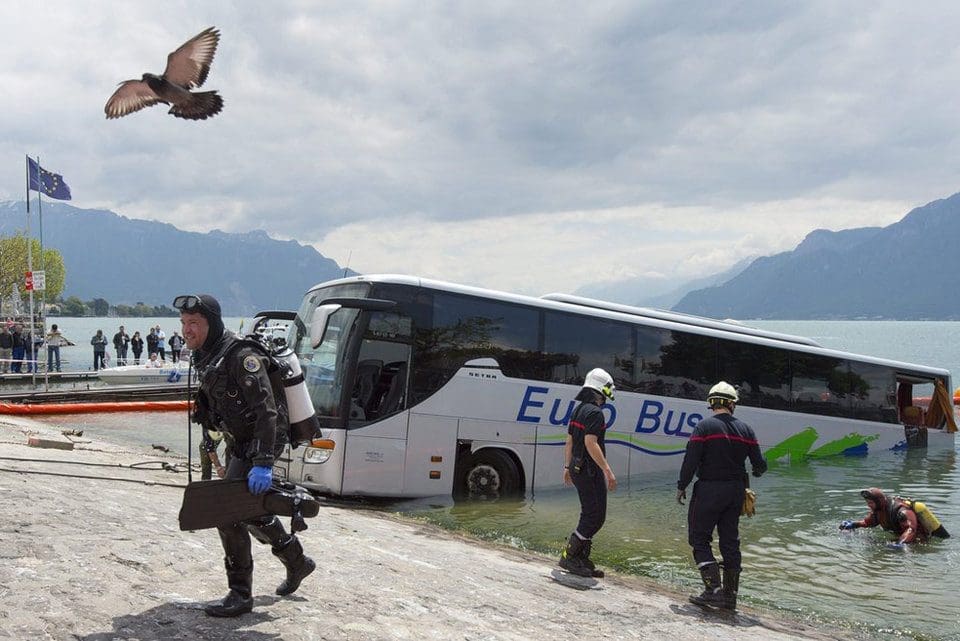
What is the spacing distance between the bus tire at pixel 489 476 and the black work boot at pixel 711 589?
19.4 ft

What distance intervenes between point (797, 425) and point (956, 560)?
6790 mm

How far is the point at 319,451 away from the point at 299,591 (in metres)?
5.94

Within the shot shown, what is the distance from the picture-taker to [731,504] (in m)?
7.34

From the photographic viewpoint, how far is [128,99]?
33.2 feet

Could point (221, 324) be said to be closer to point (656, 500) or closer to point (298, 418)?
point (298, 418)

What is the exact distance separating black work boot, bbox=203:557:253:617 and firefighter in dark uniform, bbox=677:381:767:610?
154 inches

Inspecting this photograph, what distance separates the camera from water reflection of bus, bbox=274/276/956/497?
1204cm

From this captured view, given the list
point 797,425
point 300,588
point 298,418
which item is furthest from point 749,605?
point 797,425

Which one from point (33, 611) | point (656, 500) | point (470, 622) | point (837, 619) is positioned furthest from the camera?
point (656, 500)

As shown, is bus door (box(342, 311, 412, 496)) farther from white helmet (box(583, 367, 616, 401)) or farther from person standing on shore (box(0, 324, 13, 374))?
person standing on shore (box(0, 324, 13, 374))

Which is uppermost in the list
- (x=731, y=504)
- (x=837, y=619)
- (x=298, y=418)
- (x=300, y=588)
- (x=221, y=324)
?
(x=221, y=324)

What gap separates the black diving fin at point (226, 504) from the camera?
4996 mm

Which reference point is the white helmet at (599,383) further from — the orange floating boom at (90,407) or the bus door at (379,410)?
the orange floating boom at (90,407)

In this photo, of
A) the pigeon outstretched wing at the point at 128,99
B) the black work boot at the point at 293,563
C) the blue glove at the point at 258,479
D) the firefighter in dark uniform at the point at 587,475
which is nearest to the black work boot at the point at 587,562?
the firefighter in dark uniform at the point at 587,475
